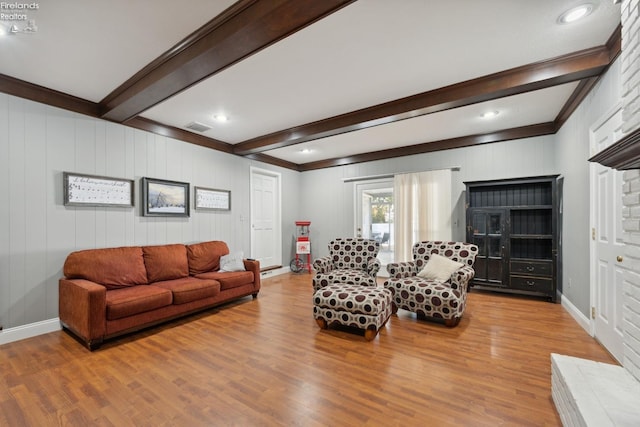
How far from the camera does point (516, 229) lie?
4391 millimetres

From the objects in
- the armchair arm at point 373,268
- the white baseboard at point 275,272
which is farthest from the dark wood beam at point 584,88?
the white baseboard at point 275,272

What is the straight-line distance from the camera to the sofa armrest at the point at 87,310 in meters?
2.57

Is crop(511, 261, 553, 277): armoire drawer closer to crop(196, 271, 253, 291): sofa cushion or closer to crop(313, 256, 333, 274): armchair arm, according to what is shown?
crop(313, 256, 333, 274): armchair arm

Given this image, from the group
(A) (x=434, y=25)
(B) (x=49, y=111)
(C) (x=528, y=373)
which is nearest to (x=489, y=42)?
(A) (x=434, y=25)

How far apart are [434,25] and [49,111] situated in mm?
4012

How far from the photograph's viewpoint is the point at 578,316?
3180mm

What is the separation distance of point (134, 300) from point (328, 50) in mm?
3062

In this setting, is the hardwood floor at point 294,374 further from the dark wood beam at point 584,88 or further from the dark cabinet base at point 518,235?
the dark wood beam at point 584,88

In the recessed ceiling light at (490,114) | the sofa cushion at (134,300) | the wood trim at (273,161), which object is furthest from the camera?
the wood trim at (273,161)

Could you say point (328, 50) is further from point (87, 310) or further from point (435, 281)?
point (87, 310)

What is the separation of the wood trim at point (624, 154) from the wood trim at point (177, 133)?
187 inches

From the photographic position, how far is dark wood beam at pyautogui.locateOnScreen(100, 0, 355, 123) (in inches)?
69.0

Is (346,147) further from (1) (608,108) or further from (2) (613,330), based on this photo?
(2) (613,330)

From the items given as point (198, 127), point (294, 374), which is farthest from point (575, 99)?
point (198, 127)
